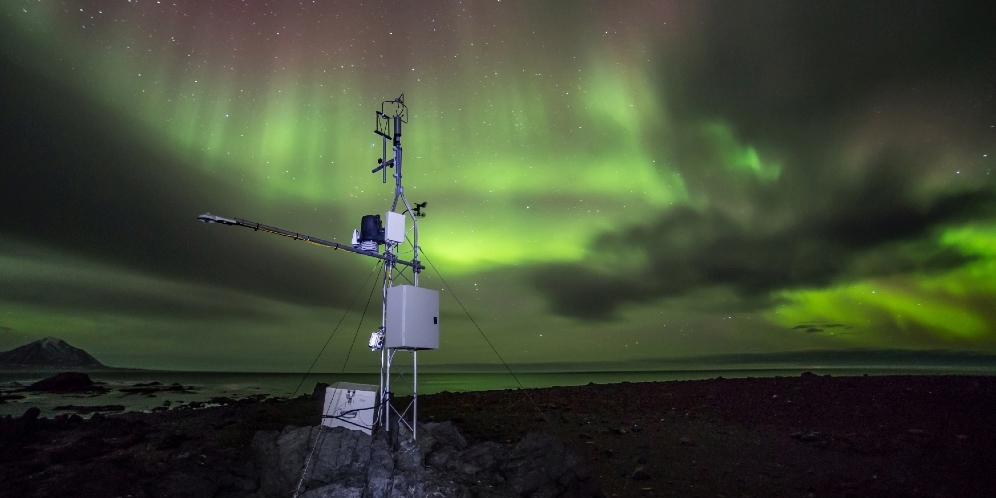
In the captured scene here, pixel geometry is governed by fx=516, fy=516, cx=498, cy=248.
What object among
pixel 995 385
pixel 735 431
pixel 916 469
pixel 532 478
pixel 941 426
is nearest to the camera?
pixel 532 478

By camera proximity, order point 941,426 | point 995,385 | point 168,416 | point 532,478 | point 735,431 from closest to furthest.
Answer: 1. point 532,478
2. point 941,426
3. point 735,431
4. point 995,385
5. point 168,416

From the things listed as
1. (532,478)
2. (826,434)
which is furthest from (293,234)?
(826,434)

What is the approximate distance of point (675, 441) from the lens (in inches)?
490

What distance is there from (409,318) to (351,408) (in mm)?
2326

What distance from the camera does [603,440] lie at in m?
12.7

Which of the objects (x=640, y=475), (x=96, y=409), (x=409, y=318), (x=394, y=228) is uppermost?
(x=394, y=228)

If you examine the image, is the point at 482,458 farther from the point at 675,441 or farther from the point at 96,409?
the point at 96,409

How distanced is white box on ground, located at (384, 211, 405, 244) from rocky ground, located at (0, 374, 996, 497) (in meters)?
4.45

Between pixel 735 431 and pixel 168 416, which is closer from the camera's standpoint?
pixel 735 431

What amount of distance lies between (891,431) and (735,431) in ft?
11.2

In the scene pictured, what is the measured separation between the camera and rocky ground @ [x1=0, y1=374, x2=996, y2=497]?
9.27 metres

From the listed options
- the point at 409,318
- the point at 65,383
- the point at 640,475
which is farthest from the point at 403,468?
the point at 65,383

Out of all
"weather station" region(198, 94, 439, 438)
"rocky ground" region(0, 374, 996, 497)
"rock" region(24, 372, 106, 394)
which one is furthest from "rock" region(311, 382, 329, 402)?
"rock" region(24, 372, 106, 394)

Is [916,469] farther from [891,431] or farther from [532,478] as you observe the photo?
[532,478]
